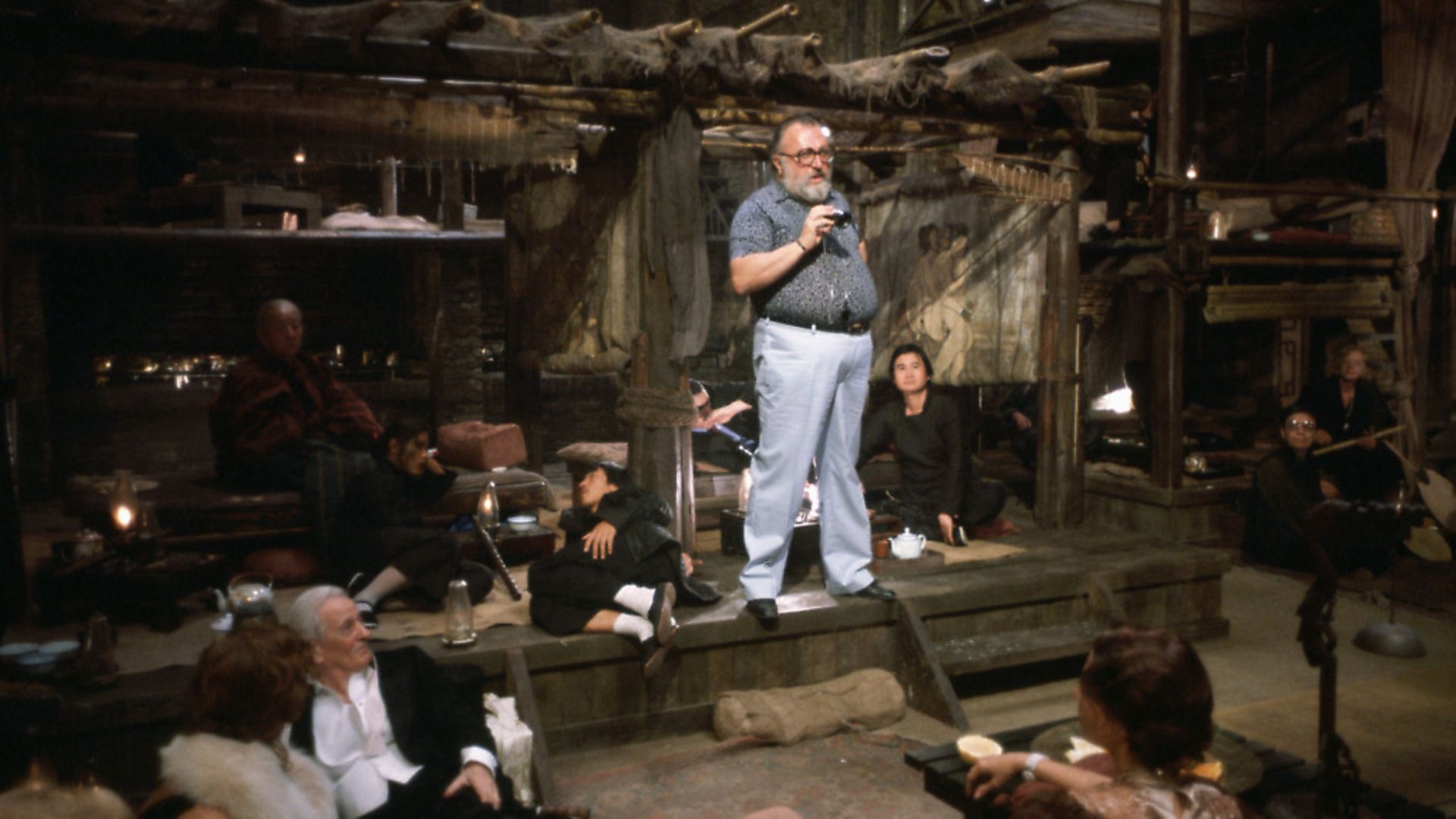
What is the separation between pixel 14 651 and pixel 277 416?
10.1 feet

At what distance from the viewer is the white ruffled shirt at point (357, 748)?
4215 mm

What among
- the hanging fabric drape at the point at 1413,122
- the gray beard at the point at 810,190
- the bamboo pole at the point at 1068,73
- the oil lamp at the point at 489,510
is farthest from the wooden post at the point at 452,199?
the hanging fabric drape at the point at 1413,122

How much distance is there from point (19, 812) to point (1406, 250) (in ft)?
35.8

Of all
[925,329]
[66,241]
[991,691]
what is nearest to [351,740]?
[991,691]

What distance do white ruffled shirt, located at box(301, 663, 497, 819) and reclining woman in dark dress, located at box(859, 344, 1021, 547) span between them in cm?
455

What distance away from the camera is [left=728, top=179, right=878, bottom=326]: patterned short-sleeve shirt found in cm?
592

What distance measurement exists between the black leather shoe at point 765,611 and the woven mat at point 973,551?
1.74 metres

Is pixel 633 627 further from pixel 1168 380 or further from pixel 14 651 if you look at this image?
pixel 1168 380

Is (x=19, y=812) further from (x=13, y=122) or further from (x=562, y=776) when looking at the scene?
(x=13, y=122)

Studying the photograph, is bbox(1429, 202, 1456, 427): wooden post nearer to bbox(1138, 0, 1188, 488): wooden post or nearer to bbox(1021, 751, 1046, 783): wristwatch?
bbox(1138, 0, 1188, 488): wooden post

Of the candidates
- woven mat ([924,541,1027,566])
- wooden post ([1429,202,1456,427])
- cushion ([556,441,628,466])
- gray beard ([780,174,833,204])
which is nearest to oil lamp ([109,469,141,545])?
cushion ([556,441,628,466])

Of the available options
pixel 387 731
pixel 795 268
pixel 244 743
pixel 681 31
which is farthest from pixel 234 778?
pixel 681 31

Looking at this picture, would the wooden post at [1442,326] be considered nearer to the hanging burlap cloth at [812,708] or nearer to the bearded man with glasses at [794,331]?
the hanging burlap cloth at [812,708]

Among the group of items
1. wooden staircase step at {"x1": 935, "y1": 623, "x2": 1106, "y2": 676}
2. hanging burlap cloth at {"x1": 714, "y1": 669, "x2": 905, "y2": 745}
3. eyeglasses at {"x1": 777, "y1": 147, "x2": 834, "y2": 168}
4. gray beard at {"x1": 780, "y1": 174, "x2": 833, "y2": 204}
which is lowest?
hanging burlap cloth at {"x1": 714, "y1": 669, "x2": 905, "y2": 745}
